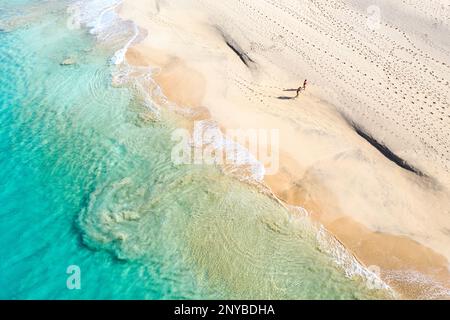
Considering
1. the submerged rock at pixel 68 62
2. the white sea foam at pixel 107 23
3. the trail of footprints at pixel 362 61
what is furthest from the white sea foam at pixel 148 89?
the trail of footprints at pixel 362 61

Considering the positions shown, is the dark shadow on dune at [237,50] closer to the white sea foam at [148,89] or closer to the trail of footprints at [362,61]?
the trail of footprints at [362,61]

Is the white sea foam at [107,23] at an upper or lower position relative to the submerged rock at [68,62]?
upper

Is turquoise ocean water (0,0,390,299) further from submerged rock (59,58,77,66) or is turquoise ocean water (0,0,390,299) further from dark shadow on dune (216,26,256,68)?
dark shadow on dune (216,26,256,68)

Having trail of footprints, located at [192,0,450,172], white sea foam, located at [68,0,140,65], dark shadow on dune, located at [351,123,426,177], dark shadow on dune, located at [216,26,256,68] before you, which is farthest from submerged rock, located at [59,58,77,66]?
dark shadow on dune, located at [351,123,426,177]

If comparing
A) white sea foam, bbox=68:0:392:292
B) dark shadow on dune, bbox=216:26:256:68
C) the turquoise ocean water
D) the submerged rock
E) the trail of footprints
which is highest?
the trail of footprints

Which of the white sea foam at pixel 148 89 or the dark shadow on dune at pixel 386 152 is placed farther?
the dark shadow on dune at pixel 386 152

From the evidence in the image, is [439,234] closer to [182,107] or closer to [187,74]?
[182,107]
